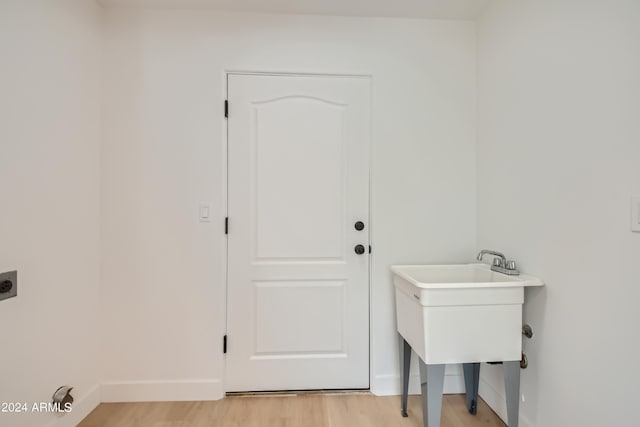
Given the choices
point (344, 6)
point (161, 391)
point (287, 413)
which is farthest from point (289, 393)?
point (344, 6)

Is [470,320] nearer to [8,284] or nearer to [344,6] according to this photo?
[344,6]

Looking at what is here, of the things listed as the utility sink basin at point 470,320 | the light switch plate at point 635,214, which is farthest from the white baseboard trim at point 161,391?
the light switch plate at point 635,214

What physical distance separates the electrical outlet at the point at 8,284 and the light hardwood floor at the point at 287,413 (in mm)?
896

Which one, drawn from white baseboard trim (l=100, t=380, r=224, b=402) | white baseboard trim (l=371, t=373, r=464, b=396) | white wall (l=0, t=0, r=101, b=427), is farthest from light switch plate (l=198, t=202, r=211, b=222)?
white baseboard trim (l=371, t=373, r=464, b=396)

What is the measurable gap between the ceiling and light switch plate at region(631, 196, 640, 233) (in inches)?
57.2

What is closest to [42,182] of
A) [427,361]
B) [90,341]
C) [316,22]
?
[90,341]

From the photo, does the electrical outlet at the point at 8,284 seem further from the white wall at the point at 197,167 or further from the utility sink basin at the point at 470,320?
the utility sink basin at the point at 470,320

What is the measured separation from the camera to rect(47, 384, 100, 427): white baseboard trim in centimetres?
159

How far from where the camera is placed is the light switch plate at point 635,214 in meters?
1.04

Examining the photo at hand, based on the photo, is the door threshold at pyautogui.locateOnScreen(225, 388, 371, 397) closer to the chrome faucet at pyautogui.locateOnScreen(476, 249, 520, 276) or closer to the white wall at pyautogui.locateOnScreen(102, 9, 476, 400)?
the white wall at pyautogui.locateOnScreen(102, 9, 476, 400)

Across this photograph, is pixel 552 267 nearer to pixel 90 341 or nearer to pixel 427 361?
pixel 427 361

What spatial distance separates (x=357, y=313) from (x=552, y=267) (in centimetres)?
108

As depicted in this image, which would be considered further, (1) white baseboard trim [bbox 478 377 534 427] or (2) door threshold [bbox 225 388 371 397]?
(2) door threshold [bbox 225 388 371 397]

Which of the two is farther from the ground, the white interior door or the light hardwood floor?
the white interior door
